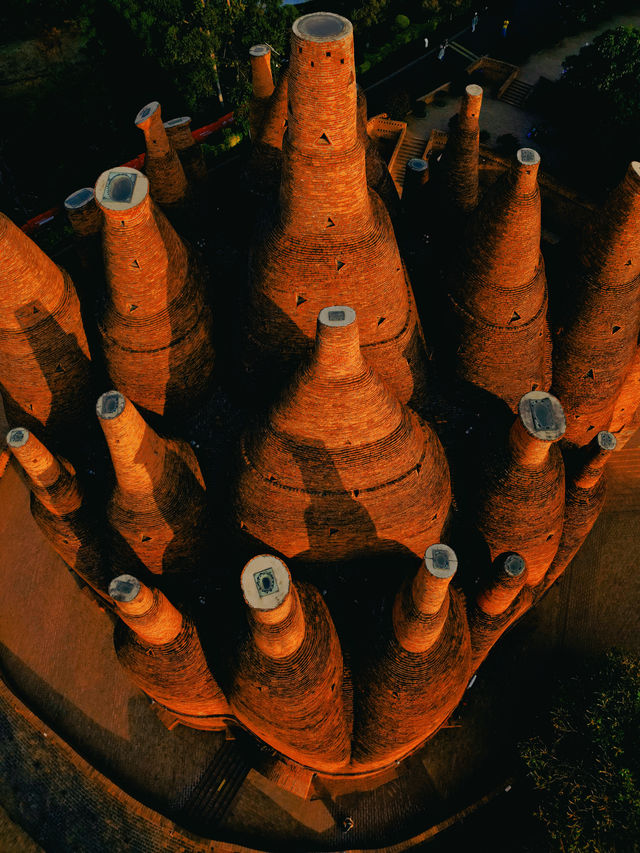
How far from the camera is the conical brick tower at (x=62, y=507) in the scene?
1349cm

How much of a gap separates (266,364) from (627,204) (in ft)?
30.2

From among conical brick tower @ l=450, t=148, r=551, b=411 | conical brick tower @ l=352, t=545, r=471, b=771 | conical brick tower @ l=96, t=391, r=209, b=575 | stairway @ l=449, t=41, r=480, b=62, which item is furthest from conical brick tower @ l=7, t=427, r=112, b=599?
stairway @ l=449, t=41, r=480, b=62

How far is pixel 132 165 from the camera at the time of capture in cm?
2998

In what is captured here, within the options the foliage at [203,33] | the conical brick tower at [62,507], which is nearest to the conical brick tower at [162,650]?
the conical brick tower at [62,507]

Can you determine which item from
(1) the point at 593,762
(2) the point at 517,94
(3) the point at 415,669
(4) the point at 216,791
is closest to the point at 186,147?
(3) the point at 415,669

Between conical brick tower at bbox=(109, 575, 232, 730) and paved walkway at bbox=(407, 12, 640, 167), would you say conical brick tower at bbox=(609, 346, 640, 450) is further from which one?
paved walkway at bbox=(407, 12, 640, 167)

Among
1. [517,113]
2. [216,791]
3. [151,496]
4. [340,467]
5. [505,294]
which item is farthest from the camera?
[517,113]

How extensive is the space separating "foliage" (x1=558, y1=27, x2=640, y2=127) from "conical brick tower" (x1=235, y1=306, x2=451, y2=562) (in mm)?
25445

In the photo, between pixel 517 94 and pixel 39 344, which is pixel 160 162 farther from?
pixel 517 94

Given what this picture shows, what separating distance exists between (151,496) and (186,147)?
11.9 m

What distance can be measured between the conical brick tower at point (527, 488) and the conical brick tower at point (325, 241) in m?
3.04

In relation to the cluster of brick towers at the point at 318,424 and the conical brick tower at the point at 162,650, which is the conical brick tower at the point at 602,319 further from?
the conical brick tower at the point at 162,650

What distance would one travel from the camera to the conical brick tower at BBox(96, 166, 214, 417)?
39.7 feet

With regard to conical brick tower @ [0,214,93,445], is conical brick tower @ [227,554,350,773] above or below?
below
